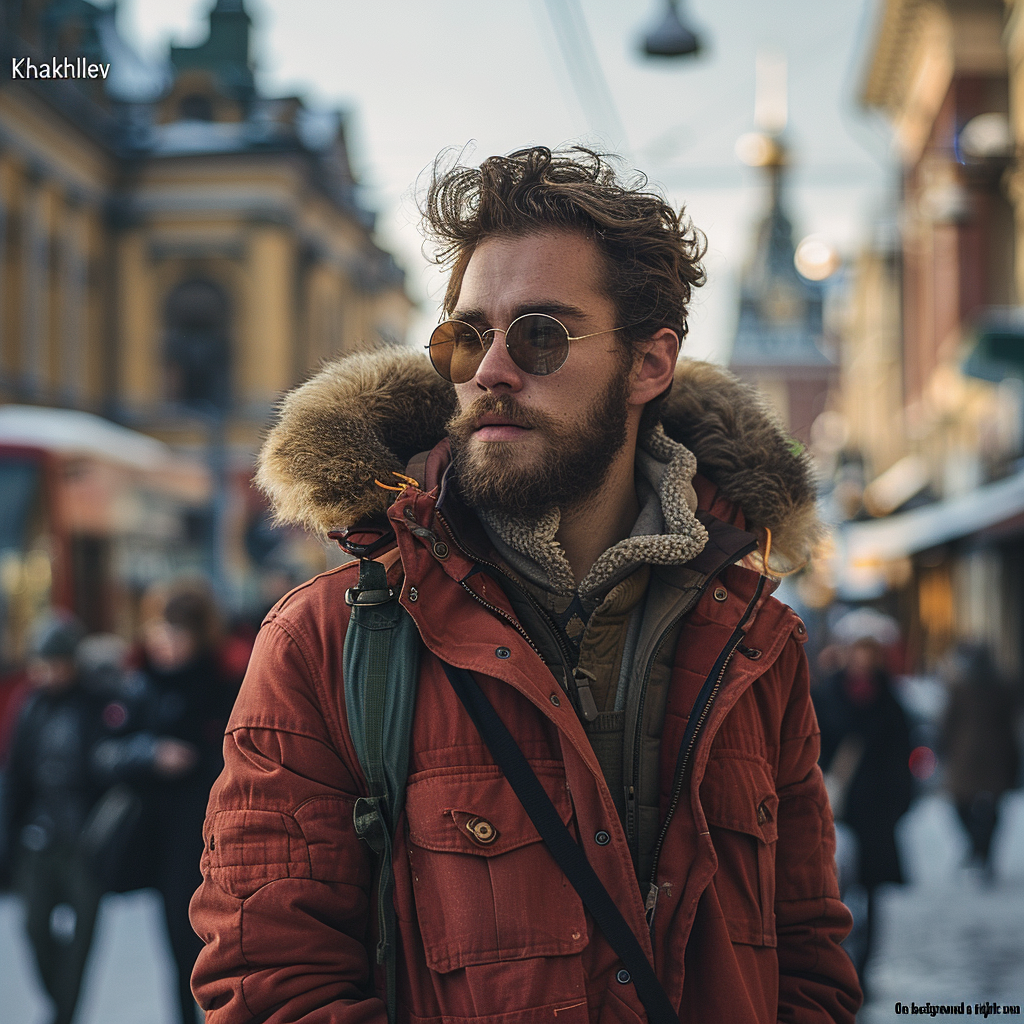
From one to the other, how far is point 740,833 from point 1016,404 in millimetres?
18895

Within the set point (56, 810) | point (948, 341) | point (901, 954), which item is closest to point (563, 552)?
point (56, 810)

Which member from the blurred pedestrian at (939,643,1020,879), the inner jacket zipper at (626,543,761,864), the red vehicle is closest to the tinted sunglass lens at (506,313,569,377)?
the inner jacket zipper at (626,543,761,864)

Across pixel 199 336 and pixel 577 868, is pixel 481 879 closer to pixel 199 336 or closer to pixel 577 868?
pixel 577 868

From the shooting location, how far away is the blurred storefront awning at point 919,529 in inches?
688

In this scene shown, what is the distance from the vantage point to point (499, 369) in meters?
2.15

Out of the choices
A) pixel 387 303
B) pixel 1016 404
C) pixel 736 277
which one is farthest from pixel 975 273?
pixel 736 277

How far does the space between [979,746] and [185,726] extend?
7040mm

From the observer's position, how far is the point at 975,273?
26875mm

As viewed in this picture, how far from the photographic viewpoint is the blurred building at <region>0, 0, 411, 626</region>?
30.1 m

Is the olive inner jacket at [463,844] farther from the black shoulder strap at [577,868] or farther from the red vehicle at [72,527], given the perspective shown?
the red vehicle at [72,527]

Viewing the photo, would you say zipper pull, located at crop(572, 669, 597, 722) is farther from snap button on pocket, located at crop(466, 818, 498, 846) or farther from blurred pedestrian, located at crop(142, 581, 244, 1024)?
blurred pedestrian, located at crop(142, 581, 244, 1024)

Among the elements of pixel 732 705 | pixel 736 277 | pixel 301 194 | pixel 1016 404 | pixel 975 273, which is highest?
pixel 736 277

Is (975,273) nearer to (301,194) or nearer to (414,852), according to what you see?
(301,194)

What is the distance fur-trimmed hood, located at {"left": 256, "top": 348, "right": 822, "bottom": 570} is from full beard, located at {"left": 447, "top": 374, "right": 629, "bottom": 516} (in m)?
0.14
